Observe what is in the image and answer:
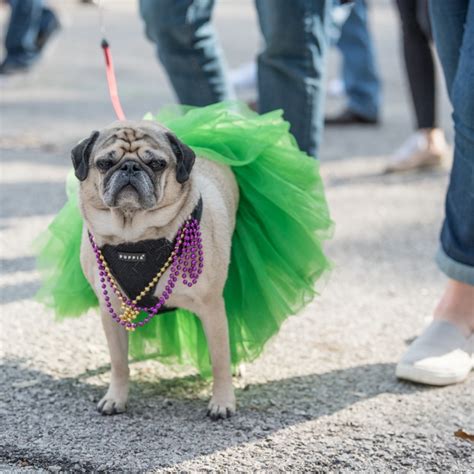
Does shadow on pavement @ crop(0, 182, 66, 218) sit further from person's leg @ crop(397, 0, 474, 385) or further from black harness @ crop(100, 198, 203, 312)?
person's leg @ crop(397, 0, 474, 385)

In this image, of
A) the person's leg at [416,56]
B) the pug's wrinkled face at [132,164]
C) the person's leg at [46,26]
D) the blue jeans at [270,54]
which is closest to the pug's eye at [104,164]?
the pug's wrinkled face at [132,164]

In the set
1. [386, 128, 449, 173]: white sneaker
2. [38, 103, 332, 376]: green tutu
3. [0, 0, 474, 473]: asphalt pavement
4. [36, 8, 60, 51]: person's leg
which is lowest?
[386, 128, 449, 173]: white sneaker

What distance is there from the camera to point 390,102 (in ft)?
26.9

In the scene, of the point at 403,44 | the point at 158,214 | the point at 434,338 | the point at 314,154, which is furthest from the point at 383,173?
the point at 158,214

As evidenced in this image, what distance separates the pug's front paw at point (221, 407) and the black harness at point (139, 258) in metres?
0.39

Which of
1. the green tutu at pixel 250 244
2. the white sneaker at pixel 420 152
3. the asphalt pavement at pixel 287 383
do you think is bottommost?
the white sneaker at pixel 420 152

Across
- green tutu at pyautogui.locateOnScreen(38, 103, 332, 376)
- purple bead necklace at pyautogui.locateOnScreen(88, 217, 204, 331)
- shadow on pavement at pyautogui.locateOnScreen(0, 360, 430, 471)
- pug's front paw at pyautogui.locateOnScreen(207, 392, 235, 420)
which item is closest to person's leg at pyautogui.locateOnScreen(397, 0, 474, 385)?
shadow on pavement at pyautogui.locateOnScreen(0, 360, 430, 471)

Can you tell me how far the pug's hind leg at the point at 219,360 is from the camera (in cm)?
271

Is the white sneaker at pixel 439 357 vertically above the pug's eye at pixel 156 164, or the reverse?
the pug's eye at pixel 156 164

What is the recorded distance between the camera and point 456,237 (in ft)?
9.95

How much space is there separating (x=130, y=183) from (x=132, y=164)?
0.06 m

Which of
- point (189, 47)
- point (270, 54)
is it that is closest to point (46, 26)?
point (189, 47)

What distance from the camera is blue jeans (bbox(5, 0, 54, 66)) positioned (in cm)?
812

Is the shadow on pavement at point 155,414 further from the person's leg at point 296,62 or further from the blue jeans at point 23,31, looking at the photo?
the blue jeans at point 23,31
